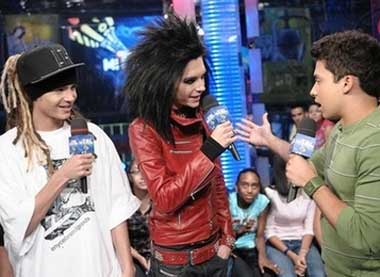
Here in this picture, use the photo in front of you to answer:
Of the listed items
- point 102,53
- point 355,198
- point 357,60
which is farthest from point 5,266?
point 102,53

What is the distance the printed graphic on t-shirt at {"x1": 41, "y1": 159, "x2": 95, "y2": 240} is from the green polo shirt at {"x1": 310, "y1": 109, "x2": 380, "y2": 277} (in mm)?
787

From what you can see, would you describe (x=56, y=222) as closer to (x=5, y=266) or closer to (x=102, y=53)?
(x=5, y=266)

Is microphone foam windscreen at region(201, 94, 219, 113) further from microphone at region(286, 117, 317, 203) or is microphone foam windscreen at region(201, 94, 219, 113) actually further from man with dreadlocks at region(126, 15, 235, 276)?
microphone at region(286, 117, 317, 203)

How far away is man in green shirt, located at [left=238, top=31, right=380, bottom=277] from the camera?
5.49 ft

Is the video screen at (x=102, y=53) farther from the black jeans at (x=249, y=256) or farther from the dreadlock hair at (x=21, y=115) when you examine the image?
the dreadlock hair at (x=21, y=115)

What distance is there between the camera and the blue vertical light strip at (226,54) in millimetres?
4098

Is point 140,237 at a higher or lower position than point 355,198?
lower

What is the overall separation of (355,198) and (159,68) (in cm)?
84

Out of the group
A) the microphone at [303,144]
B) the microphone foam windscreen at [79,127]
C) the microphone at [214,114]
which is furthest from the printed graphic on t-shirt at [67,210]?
the microphone at [303,144]

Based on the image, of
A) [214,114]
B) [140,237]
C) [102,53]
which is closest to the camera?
[214,114]

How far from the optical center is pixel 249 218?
156 inches

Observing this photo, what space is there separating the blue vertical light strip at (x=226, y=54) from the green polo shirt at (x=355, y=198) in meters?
2.21

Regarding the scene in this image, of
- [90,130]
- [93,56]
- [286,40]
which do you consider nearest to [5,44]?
[93,56]

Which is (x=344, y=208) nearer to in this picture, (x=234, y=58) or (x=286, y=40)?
(x=234, y=58)
